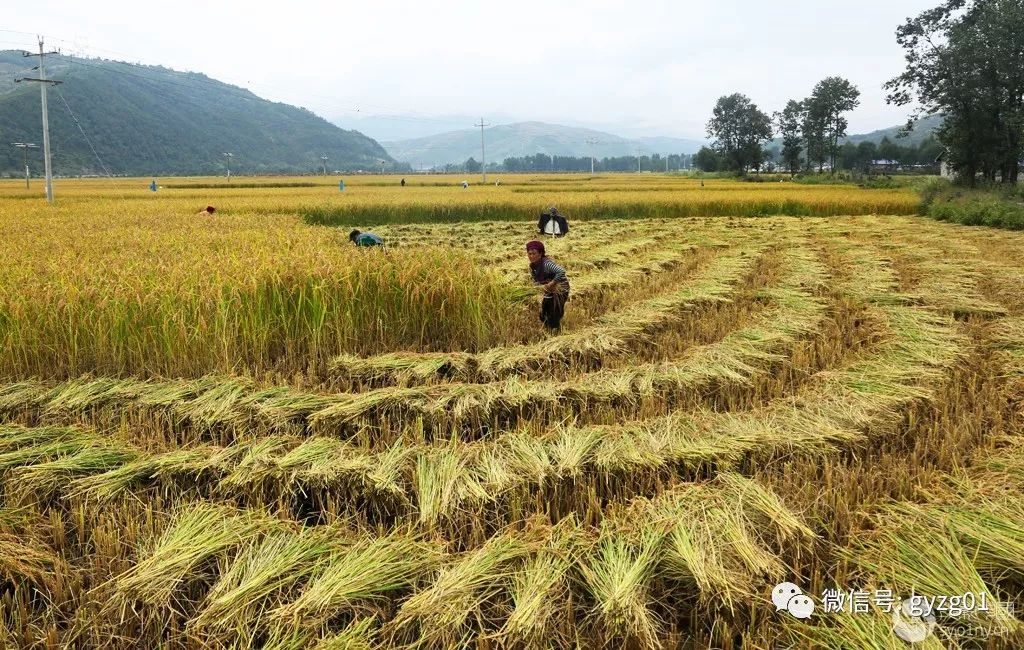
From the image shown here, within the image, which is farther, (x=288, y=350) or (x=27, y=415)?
(x=288, y=350)

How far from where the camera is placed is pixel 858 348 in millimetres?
4605

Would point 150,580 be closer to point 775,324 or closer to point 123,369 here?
point 123,369

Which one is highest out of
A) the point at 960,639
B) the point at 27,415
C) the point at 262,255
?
the point at 262,255

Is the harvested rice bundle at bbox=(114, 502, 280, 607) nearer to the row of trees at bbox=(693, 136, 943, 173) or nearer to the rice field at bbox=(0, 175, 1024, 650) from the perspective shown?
the rice field at bbox=(0, 175, 1024, 650)

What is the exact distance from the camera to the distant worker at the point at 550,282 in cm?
518

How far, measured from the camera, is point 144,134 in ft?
377

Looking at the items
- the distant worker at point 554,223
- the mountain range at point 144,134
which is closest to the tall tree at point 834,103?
the mountain range at point 144,134

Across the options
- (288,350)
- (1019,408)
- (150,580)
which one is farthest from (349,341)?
(1019,408)

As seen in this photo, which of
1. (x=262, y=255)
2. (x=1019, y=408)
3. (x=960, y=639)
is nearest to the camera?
(x=960, y=639)

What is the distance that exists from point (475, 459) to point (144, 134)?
141861 mm

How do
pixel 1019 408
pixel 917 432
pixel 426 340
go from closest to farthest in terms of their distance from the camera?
pixel 917 432 < pixel 1019 408 < pixel 426 340

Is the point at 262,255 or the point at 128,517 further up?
the point at 262,255

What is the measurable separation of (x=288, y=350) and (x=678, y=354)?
330 cm

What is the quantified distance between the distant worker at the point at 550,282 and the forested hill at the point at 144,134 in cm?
5762
